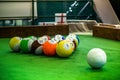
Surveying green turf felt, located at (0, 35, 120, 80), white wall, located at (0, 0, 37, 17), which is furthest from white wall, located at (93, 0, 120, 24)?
green turf felt, located at (0, 35, 120, 80)

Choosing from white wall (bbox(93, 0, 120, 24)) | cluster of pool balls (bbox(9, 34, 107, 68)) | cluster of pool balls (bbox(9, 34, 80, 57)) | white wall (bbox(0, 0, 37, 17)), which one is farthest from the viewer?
white wall (bbox(93, 0, 120, 24))

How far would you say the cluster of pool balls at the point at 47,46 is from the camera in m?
4.47

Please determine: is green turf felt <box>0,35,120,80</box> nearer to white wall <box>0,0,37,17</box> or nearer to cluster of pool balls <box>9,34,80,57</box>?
cluster of pool balls <box>9,34,80,57</box>

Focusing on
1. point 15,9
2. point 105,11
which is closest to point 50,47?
point 15,9

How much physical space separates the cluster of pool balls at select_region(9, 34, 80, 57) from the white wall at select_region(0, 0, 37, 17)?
4.83m

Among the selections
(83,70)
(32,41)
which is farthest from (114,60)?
(32,41)

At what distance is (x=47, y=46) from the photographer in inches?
183

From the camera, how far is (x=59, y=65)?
4.06 metres

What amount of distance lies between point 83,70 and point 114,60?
0.94 m

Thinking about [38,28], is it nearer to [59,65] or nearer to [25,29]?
[25,29]

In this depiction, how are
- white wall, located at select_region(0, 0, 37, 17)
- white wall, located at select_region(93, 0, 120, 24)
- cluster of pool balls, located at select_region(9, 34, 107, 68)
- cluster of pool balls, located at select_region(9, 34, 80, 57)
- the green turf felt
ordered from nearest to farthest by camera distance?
the green turf felt → cluster of pool balls, located at select_region(9, 34, 107, 68) → cluster of pool balls, located at select_region(9, 34, 80, 57) → white wall, located at select_region(0, 0, 37, 17) → white wall, located at select_region(93, 0, 120, 24)

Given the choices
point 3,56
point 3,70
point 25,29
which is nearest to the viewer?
point 3,70

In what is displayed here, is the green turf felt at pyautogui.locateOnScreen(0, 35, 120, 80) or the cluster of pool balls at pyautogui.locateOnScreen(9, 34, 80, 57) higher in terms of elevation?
the cluster of pool balls at pyautogui.locateOnScreen(9, 34, 80, 57)

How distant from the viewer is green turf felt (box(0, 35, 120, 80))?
336 centimetres
